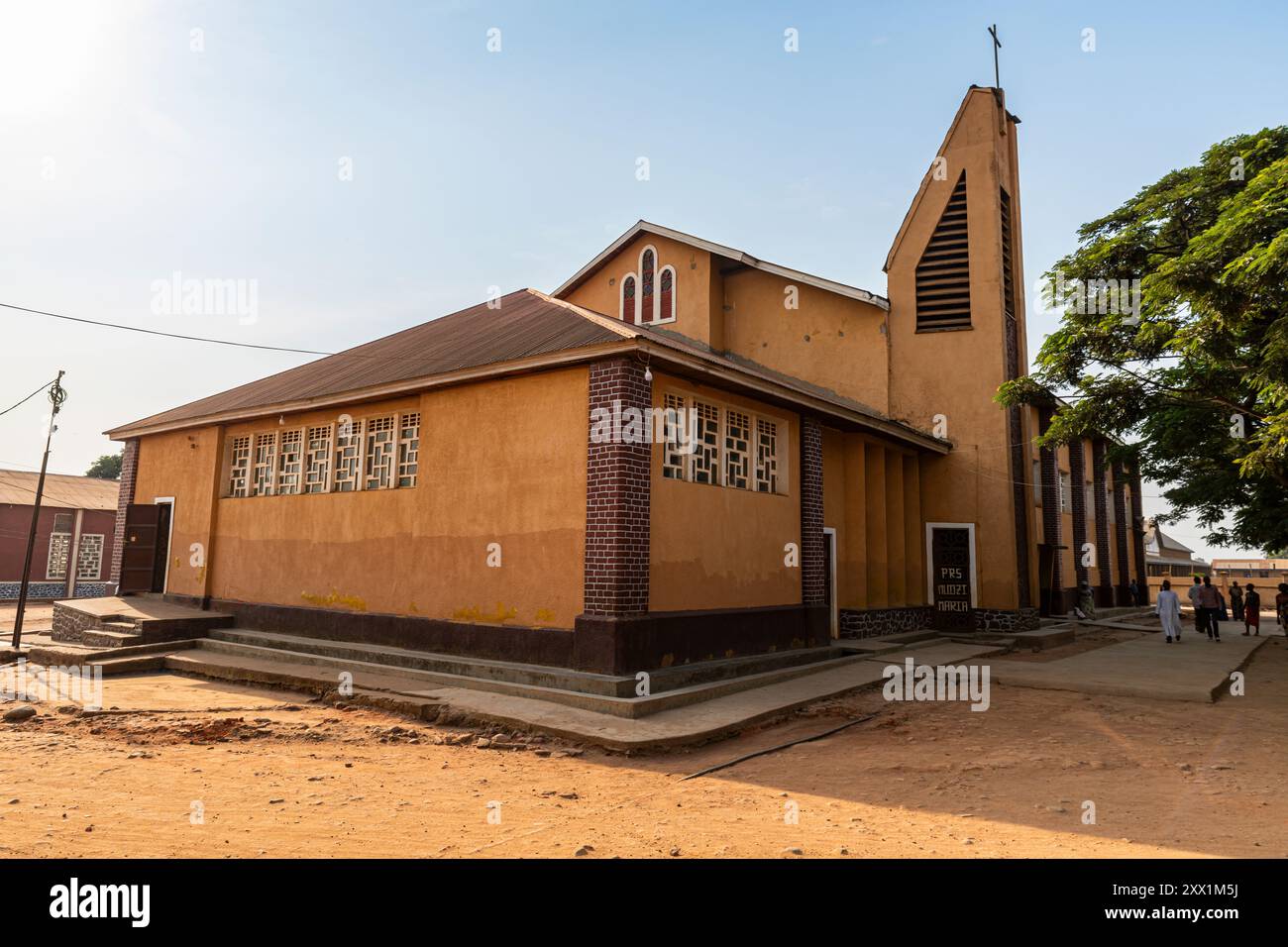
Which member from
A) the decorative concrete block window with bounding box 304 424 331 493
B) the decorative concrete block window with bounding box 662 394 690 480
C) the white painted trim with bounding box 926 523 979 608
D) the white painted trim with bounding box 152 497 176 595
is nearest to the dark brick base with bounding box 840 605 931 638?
the white painted trim with bounding box 926 523 979 608

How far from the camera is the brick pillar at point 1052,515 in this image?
21.2m

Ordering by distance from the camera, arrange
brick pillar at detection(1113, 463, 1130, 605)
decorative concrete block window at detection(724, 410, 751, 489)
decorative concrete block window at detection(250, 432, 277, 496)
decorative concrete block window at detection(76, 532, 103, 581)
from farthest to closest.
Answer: decorative concrete block window at detection(76, 532, 103, 581), brick pillar at detection(1113, 463, 1130, 605), decorative concrete block window at detection(250, 432, 277, 496), decorative concrete block window at detection(724, 410, 751, 489)

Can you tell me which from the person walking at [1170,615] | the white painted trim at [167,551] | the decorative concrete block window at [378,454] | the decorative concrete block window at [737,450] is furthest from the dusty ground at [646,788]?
the person walking at [1170,615]

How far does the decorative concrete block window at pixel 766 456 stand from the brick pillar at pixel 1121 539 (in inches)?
918

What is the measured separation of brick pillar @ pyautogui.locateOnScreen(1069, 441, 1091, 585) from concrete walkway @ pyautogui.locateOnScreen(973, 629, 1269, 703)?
26.4ft

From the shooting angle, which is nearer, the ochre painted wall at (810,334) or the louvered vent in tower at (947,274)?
the louvered vent in tower at (947,274)

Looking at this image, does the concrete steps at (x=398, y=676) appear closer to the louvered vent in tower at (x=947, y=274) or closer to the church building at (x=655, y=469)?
the church building at (x=655, y=469)

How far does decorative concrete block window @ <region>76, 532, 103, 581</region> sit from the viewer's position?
32375mm

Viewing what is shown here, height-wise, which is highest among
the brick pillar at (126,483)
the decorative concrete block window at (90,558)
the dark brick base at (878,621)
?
the brick pillar at (126,483)

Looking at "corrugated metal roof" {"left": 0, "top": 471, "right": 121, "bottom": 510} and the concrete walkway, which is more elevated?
"corrugated metal roof" {"left": 0, "top": 471, "right": 121, "bottom": 510}

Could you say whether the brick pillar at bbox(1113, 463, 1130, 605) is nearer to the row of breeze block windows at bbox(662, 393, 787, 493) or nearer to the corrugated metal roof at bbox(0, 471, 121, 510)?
the row of breeze block windows at bbox(662, 393, 787, 493)

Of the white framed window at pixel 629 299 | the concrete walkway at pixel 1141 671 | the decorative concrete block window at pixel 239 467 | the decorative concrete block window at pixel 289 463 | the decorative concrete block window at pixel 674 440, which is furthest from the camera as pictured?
the white framed window at pixel 629 299

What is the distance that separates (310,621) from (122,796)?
755 centimetres

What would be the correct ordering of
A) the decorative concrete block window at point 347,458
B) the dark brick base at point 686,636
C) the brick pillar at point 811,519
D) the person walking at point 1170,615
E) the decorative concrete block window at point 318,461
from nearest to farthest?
the dark brick base at point 686,636 < the brick pillar at point 811,519 < the decorative concrete block window at point 347,458 < the decorative concrete block window at point 318,461 < the person walking at point 1170,615
